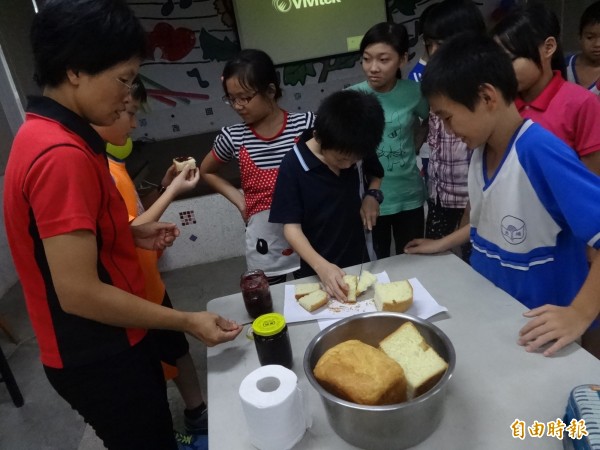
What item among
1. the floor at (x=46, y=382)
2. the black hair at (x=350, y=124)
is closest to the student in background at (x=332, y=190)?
the black hair at (x=350, y=124)

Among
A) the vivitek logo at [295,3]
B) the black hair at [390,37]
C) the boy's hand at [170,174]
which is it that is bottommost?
the boy's hand at [170,174]

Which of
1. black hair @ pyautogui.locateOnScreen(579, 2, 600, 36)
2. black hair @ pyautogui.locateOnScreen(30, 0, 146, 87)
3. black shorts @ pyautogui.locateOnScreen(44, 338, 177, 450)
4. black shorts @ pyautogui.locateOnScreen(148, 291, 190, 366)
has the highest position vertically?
black hair @ pyautogui.locateOnScreen(30, 0, 146, 87)

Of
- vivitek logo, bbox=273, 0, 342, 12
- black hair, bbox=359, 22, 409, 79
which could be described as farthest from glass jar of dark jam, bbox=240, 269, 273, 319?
vivitek logo, bbox=273, 0, 342, 12

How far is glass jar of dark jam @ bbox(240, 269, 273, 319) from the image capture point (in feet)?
3.76

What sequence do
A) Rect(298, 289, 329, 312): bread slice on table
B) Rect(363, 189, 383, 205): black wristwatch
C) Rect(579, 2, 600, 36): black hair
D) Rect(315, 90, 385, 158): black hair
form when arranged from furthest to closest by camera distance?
Rect(579, 2, 600, 36): black hair, Rect(363, 189, 383, 205): black wristwatch, Rect(315, 90, 385, 158): black hair, Rect(298, 289, 329, 312): bread slice on table

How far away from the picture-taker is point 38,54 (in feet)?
2.70

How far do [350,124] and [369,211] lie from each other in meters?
0.34

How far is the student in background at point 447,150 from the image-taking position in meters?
1.74

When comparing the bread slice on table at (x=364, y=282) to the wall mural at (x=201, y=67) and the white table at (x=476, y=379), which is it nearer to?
the white table at (x=476, y=379)

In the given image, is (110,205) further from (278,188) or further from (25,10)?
(25,10)

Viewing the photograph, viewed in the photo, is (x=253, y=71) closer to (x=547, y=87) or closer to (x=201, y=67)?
(x=547, y=87)

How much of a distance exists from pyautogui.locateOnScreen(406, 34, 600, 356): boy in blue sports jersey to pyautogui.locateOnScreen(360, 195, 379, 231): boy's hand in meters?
0.36

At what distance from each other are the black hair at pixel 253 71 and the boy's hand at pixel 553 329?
47.3 inches

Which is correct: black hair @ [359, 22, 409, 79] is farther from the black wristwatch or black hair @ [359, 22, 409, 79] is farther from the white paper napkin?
the white paper napkin
